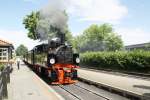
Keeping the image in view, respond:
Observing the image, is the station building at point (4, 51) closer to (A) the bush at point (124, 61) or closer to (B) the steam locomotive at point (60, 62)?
(A) the bush at point (124, 61)

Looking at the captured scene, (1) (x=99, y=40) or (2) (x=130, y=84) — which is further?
(1) (x=99, y=40)

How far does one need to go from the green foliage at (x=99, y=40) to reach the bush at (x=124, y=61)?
200ft

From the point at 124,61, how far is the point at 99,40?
76561 millimetres

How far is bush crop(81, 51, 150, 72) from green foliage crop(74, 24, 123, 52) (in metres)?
60.9

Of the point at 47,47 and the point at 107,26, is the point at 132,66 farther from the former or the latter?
the point at 107,26

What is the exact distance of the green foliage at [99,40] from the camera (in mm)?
112500

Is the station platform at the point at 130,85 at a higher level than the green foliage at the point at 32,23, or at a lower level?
lower

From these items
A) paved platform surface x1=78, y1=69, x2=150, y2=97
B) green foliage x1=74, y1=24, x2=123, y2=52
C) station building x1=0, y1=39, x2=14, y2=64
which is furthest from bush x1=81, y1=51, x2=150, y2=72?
green foliage x1=74, y1=24, x2=123, y2=52

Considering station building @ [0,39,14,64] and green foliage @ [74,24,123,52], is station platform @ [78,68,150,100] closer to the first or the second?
station building @ [0,39,14,64]

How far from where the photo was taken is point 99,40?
11438 centimetres

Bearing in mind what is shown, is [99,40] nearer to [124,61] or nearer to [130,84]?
[124,61]

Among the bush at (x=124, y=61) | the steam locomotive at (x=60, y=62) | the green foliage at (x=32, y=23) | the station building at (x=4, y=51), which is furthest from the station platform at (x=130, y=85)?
the green foliage at (x=32, y=23)

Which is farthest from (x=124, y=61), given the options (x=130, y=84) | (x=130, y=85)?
(x=130, y=85)

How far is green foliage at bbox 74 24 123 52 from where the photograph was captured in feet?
369
